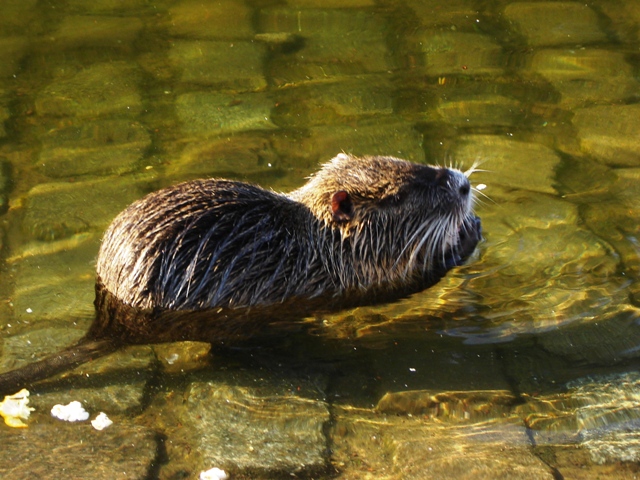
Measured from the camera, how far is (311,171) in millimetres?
4844

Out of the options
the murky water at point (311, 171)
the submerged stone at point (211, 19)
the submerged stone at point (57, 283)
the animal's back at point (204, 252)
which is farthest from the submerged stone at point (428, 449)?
the submerged stone at point (211, 19)

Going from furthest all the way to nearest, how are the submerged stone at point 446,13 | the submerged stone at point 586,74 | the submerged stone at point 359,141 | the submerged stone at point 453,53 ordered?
the submerged stone at point 446,13, the submerged stone at point 453,53, the submerged stone at point 586,74, the submerged stone at point 359,141

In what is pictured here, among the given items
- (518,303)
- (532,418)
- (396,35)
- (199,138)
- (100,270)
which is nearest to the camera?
(532,418)

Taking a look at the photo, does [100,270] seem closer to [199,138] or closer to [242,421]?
[242,421]

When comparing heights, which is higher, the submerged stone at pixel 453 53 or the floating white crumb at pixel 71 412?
the submerged stone at pixel 453 53

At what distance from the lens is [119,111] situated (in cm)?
532

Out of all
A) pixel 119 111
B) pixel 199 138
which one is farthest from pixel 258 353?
pixel 119 111

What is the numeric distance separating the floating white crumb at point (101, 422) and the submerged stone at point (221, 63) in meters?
2.76

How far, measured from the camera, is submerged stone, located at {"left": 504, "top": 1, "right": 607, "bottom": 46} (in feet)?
20.0

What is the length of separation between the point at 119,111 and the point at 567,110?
278 centimetres

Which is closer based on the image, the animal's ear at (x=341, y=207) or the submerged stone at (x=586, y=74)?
the animal's ear at (x=341, y=207)

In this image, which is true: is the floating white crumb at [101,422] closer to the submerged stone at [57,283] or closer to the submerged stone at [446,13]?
the submerged stone at [57,283]

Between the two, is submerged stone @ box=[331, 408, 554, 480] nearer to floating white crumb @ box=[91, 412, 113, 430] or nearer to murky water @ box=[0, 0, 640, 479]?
murky water @ box=[0, 0, 640, 479]

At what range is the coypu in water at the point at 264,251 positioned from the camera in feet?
11.3
